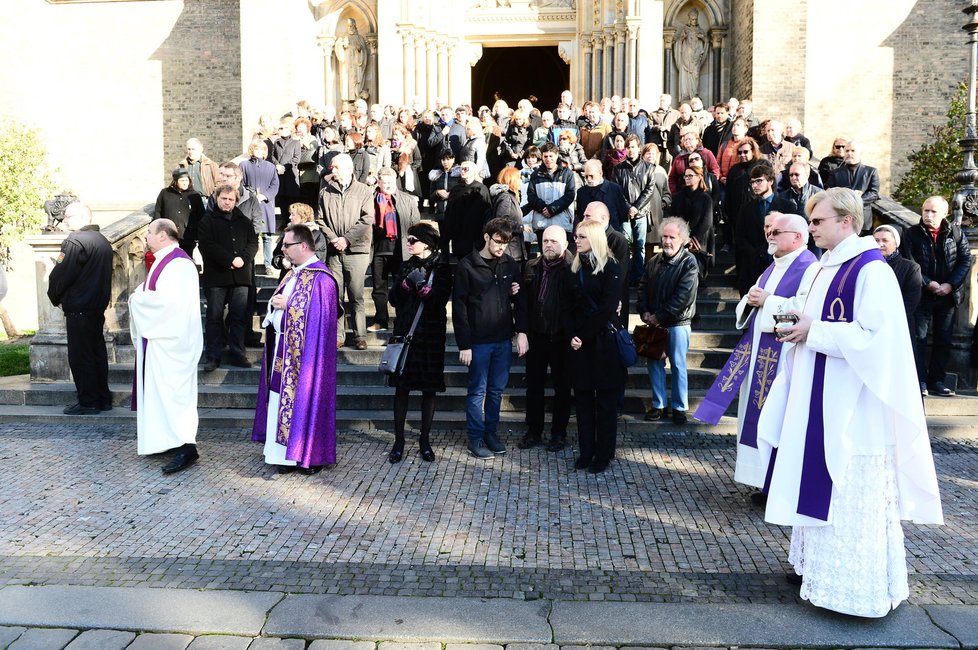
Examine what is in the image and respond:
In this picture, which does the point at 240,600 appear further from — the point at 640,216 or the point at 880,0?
the point at 880,0

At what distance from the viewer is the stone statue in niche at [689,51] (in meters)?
20.7

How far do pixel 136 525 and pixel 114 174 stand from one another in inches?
788

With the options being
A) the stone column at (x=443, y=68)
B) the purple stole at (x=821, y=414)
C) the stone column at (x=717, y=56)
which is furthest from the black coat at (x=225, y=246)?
the stone column at (x=717, y=56)

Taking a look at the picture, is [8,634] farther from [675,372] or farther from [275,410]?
[675,372]

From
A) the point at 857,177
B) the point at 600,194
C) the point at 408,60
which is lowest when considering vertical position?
the point at 600,194

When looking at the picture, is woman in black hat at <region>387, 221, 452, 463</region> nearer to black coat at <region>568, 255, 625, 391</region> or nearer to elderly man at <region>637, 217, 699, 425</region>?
black coat at <region>568, 255, 625, 391</region>

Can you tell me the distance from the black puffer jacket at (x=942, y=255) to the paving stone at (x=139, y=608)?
735cm

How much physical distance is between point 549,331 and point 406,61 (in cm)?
1465

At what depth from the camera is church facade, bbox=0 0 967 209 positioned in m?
20.0

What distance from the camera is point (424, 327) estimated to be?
7109 mm

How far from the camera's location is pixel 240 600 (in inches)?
175

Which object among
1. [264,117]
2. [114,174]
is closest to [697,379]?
[264,117]

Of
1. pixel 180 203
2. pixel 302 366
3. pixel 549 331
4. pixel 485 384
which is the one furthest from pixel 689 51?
pixel 302 366

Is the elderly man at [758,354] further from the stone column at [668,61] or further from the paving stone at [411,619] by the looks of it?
the stone column at [668,61]
